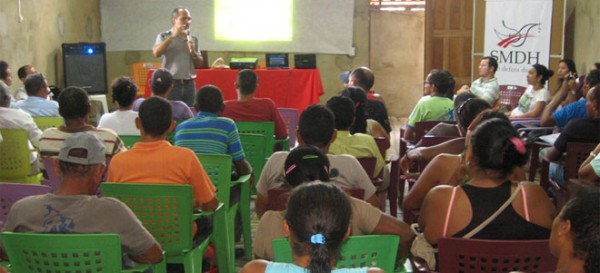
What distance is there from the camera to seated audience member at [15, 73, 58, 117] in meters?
5.78

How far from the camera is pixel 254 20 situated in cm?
1088

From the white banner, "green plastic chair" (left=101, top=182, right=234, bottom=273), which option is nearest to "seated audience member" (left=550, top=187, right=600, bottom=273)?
"green plastic chair" (left=101, top=182, right=234, bottom=273)

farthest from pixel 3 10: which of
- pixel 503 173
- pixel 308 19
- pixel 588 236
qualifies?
pixel 588 236

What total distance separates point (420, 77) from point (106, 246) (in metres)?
9.68

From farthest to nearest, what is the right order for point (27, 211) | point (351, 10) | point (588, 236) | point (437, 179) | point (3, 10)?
point (351, 10) → point (3, 10) → point (437, 179) → point (27, 211) → point (588, 236)

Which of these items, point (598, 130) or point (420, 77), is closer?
point (598, 130)

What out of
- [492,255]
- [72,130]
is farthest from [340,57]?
[492,255]

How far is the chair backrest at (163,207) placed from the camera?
10.4 ft

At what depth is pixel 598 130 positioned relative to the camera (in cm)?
478

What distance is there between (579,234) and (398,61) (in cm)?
990

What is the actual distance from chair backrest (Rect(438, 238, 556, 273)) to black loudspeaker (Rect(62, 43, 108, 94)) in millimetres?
8162

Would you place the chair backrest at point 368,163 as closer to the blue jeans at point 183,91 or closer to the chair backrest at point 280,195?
the chair backrest at point 280,195

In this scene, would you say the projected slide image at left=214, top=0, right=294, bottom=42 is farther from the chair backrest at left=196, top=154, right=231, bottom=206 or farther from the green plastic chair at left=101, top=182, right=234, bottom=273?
the green plastic chair at left=101, top=182, right=234, bottom=273

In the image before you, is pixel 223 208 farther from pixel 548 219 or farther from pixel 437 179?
pixel 548 219
